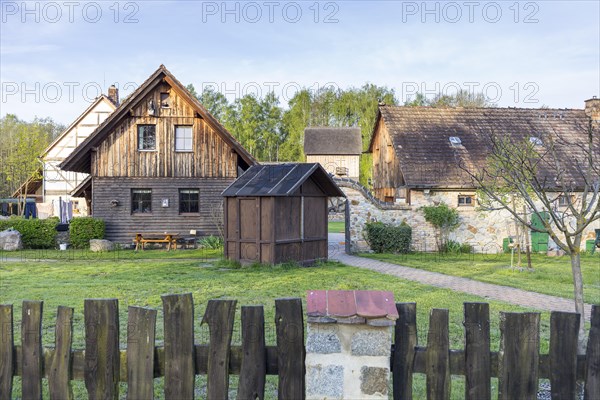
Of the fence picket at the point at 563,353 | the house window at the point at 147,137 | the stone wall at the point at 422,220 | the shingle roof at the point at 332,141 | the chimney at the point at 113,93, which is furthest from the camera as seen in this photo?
the shingle roof at the point at 332,141

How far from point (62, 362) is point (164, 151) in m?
20.3

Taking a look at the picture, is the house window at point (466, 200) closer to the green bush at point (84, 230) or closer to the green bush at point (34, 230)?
the green bush at point (84, 230)

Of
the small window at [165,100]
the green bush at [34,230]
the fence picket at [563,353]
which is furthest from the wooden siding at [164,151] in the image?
the fence picket at [563,353]

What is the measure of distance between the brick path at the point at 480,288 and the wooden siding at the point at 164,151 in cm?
854

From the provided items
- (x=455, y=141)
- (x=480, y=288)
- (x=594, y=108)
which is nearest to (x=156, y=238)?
(x=455, y=141)

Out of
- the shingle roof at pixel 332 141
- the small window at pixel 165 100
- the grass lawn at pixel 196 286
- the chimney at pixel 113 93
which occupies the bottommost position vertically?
the grass lawn at pixel 196 286

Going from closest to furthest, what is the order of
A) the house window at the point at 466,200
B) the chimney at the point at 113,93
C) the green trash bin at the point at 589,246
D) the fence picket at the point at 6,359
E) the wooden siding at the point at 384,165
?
the fence picket at the point at 6,359 → the green trash bin at the point at 589,246 → the house window at the point at 466,200 → the wooden siding at the point at 384,165 → the chimney at the point at 113,93

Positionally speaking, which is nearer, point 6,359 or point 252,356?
point 252,356

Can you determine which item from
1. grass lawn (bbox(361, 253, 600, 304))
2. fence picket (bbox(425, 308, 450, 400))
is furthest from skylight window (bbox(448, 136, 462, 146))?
fence picket (bbox(425, 308, 450, 400))

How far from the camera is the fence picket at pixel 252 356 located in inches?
138

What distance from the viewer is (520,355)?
344 centimetres

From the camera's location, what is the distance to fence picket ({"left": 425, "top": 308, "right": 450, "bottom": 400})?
3.45 metres

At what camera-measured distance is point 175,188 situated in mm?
23203

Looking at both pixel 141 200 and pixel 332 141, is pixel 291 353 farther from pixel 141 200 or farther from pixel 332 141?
pixel 332 141
